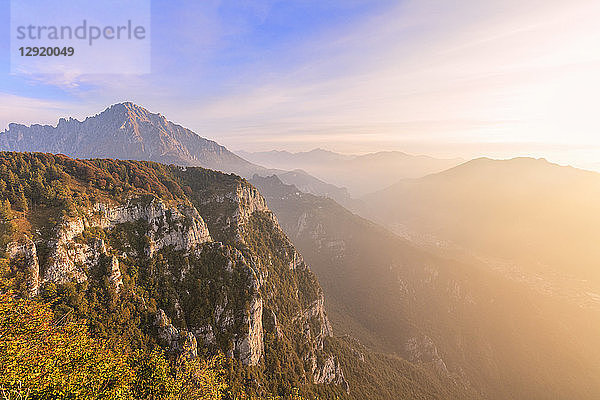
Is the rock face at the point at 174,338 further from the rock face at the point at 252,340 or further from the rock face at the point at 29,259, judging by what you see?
the rock face at the point at 29,259

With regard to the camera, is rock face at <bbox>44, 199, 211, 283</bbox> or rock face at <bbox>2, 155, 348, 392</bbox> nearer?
rock face at <bbox>44, 199, 211, 283</bbox>

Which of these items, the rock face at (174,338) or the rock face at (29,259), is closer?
the rock face at (29,259)

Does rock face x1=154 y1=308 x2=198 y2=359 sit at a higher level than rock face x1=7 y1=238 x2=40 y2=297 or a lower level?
lower

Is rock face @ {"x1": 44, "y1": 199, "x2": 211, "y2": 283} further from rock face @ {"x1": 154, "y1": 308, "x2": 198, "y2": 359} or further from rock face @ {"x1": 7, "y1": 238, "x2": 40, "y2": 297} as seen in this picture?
rock face @ {"x1": 154, "y1": 308, "x2": 198, "y2": 359}

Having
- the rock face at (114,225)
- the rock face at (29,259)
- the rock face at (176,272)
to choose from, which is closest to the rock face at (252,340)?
the rock face at (176,272)

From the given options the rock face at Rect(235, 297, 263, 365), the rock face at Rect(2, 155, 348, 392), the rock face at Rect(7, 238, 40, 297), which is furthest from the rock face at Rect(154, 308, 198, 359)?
the rock face at Rect(7, 238, 40, 297)

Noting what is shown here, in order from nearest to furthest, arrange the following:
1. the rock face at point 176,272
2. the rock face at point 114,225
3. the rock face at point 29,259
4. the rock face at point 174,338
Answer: the rock face at point 29,259, the rock face at point 114,225, the rock face at point 176,272, the rock face at point 174,338

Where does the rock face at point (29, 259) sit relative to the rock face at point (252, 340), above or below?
above

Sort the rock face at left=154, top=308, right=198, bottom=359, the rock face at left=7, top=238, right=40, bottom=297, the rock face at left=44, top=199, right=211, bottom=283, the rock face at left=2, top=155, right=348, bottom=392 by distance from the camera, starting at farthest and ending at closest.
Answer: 1. the rock face at left=154, top=308, right=198, bottom=359
2. the rock face at left=2, top=155, right=348, bottom=392
3. the rock face at left=44, top=199, right=211, bottom=283
4. the rock face at left=7, top=238, right=40, bottom=297

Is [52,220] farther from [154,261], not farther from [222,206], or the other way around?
[222,206]

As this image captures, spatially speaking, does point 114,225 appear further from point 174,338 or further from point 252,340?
point 252,340

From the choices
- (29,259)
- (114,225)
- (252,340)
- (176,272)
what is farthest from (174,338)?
(114,225)

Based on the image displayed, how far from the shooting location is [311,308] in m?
144

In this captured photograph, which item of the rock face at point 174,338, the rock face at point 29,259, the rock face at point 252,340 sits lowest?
the rock face at point 252,340
